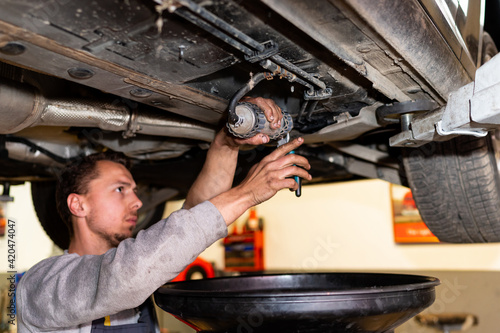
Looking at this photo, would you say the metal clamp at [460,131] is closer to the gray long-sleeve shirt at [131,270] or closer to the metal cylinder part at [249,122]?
the metal cylinder part at [249,122]

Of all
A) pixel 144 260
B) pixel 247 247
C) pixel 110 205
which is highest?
pixel 110 205

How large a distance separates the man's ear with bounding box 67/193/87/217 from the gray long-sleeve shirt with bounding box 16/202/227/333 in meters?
0.33

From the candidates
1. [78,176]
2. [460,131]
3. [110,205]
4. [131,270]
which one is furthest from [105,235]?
[460,131]

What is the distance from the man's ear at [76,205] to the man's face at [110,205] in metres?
0.02

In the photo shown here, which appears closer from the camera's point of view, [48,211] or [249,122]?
[249,122]

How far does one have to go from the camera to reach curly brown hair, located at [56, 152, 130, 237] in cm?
114

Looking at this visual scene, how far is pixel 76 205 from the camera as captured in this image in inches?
44.0

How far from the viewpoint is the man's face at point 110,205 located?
3.59 feet

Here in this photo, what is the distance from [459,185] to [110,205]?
887 millimetres

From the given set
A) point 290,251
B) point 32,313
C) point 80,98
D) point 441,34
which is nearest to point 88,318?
point 32,313

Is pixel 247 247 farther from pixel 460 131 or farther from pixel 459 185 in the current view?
pixel 460 131

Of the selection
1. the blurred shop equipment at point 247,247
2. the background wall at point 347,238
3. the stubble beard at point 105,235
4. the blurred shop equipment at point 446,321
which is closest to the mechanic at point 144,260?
the stubble beard at point 105,235

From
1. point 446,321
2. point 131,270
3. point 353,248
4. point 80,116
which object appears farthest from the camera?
point 353,248

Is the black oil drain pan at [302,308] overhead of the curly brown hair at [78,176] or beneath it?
beneath
